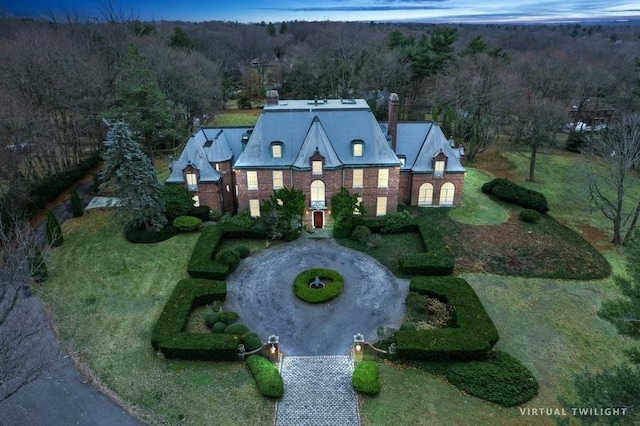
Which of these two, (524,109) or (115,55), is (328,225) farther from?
(115,55)

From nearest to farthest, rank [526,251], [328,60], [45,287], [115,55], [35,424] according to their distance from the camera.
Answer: [35,424]
[45,287]
[526,251]
[115,55]
[328,60]

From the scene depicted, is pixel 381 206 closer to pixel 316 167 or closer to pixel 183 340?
pixel 316 167

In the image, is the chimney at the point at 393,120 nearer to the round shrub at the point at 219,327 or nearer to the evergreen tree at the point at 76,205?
the round shrub at the point at 219,327

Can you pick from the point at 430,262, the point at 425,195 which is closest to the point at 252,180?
the point at 425,195

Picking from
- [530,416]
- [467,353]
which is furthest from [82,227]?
[530,416]

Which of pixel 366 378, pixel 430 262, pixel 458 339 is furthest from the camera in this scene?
pixel 430 262

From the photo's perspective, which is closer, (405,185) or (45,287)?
(45,287)

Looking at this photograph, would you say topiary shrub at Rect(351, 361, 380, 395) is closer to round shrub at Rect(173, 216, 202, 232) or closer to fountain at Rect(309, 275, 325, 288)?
fountain at Rect(309, 275, 325, 288)
